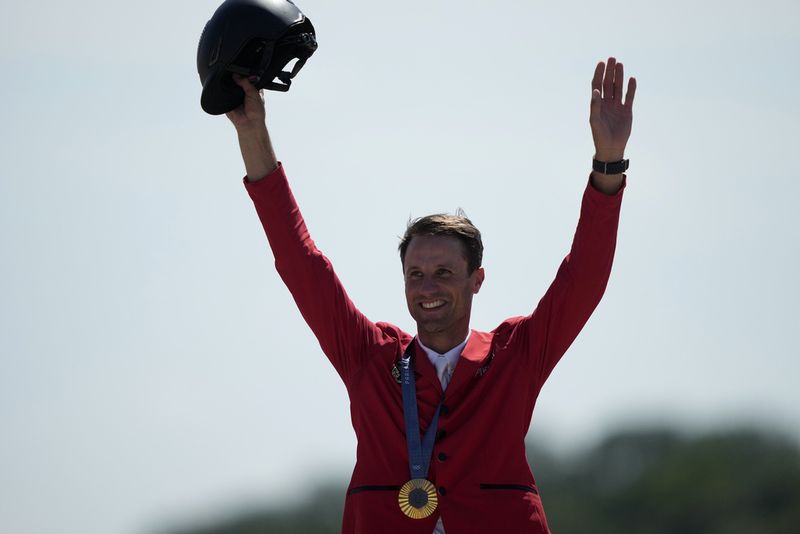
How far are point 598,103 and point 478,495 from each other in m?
2.09

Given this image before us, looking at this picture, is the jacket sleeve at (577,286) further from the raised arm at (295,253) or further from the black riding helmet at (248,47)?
the black riding helmet at (248,47)

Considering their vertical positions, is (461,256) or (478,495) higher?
(461,256)

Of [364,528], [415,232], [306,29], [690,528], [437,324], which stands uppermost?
[306,29]

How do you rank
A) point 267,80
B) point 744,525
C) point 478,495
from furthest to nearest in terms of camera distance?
point 744,525, point 267,80, point 478,495

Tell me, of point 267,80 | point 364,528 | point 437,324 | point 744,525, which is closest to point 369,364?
point 437,324

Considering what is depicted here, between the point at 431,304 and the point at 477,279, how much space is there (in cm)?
40

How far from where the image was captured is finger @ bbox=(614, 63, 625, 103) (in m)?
7.11

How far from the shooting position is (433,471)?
6.76 meters

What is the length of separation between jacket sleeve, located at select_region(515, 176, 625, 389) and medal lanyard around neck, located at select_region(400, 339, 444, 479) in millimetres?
610

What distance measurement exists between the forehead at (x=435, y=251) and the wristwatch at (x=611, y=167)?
860 millimetres

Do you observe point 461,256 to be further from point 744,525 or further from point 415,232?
point 744,525

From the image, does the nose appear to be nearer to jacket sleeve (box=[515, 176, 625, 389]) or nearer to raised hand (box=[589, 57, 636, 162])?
jacket sleeve (box=[515, 176, 625, 389])

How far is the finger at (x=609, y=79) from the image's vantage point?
7.14 m

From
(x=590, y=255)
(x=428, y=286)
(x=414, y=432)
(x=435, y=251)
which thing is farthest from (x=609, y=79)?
(x=414, y=432)
